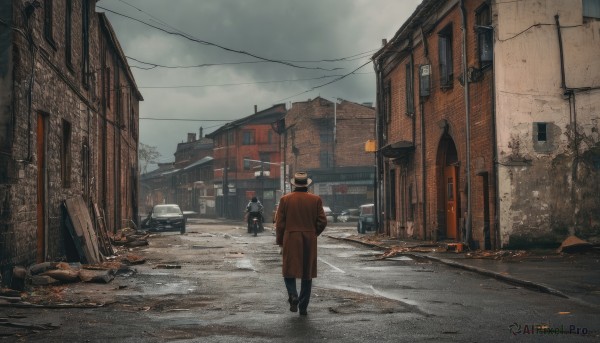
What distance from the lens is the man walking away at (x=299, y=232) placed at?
346 inches

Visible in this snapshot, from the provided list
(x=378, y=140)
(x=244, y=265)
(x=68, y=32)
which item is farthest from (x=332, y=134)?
(x=244, y=265)

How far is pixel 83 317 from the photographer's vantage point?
818 cm

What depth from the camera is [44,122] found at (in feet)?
47.2

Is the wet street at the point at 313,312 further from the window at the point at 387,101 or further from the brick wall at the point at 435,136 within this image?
the window at the point at 387,101

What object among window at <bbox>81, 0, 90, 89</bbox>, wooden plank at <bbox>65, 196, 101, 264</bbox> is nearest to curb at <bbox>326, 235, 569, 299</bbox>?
wooden plank at <bbox>65, 196, 101, 264</bbox>

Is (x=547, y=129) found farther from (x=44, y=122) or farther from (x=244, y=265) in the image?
(x=44, y=122)

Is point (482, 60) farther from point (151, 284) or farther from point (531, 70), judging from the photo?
point (151, 284)

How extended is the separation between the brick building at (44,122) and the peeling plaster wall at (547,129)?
10.1 metres

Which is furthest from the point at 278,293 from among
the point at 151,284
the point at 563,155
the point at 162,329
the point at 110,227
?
the point at 110,227

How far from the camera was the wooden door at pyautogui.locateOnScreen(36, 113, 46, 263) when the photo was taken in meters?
13.8

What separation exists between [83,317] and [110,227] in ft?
65.7

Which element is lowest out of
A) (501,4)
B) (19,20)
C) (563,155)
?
(563,155)

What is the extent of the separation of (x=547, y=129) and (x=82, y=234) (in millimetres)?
11074

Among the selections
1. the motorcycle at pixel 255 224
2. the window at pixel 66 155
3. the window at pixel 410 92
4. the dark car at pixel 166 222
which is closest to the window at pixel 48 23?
the window at pixel 66 155
